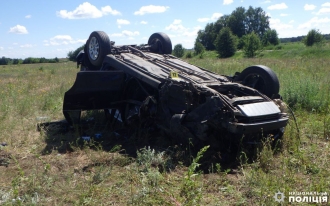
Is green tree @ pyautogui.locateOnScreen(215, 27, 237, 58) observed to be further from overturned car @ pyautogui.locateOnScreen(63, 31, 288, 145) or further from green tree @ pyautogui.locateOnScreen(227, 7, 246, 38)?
overturned car @ pyautogui.locateOnScreen(63, 31, 288, 145)

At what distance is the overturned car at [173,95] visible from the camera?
15.7 ft

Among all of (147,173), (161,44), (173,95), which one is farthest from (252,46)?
(147,173)

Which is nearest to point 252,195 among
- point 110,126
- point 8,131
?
point 110,126

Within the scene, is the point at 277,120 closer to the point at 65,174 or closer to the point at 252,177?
the point at 252,177

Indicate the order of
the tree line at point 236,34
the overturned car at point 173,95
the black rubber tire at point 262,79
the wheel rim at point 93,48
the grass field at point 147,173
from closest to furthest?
the grass field at point 147,173, the overturned car at point 173,95, the black rubber tire at point 262,79, the wheel rim at point 93,48, the tree line at point 236,34

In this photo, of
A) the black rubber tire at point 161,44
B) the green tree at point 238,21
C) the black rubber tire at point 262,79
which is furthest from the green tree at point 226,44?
the black rubber tire at point 262,79

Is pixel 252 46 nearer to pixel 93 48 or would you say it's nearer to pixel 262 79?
pixel 93 48

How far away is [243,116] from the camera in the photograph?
4656 millimetres

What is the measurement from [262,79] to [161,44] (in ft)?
11.3

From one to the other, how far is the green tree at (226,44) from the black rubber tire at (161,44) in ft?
132

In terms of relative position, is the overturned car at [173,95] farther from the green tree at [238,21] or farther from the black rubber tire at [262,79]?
the green tree at [238,21]

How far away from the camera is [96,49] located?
7.87m

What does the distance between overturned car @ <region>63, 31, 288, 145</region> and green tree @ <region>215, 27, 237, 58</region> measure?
4093 cm

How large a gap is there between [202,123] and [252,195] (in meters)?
1.37
